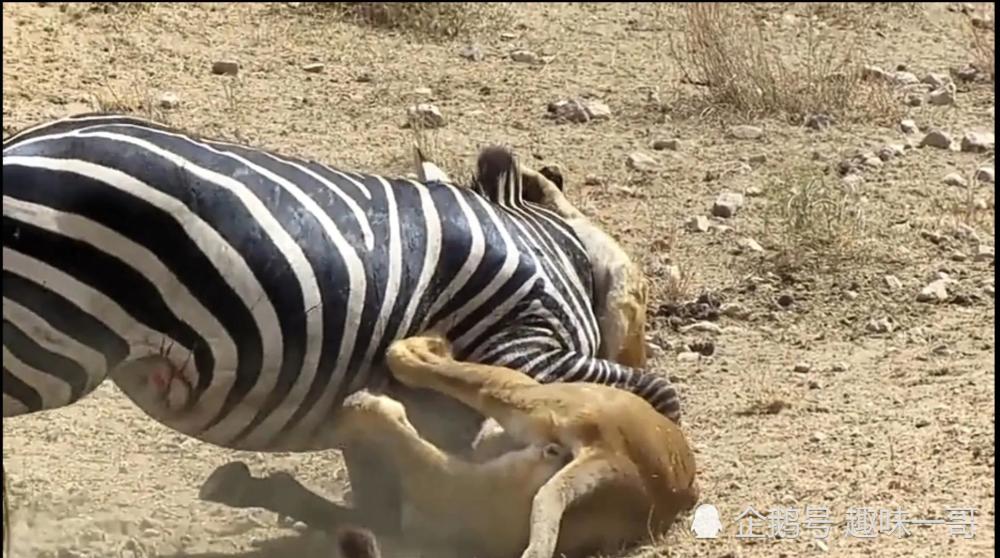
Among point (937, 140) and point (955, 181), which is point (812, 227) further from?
point (937, 140)

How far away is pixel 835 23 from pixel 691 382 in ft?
15.4

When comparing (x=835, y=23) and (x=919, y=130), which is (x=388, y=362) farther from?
(x=835, y=23)

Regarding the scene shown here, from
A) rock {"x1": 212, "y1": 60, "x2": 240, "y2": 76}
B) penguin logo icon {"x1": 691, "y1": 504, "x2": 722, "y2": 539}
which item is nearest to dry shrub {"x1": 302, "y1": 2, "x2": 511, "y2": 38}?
rock {"x1": 212, "y1": 60, "x2": 240, "y2": 76}

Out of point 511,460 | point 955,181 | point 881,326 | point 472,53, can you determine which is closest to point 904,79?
point 955,181

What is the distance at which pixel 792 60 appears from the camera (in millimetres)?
8805

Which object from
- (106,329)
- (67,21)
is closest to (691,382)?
(106,329)

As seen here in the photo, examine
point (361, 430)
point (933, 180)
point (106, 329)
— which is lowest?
point (933, 180)

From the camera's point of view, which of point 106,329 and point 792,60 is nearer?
point 106,329

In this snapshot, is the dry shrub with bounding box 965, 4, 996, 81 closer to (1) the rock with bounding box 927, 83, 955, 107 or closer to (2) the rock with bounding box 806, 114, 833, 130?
(1) the rock with bounding box 927, 83, 955, 107

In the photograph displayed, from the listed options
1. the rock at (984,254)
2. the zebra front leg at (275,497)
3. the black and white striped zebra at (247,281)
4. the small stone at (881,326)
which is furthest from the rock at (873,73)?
the zebra front leg at (275,497)

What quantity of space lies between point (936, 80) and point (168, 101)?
150 inches

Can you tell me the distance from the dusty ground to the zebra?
53cm

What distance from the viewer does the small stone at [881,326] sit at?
582 cm

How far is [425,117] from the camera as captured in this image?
761 centimetres
